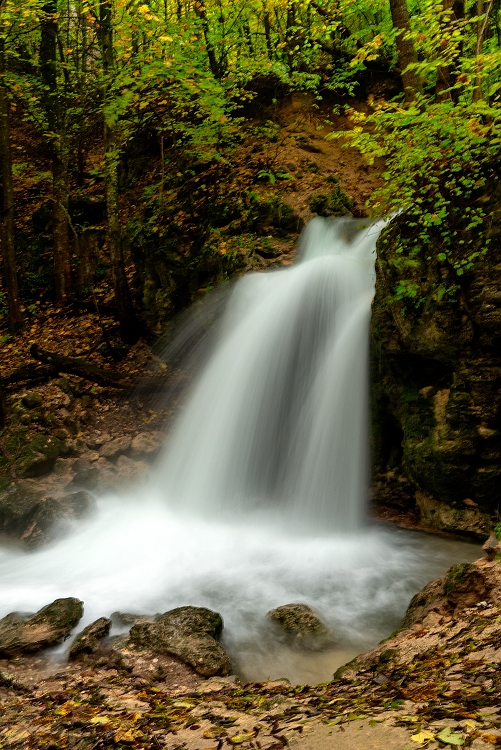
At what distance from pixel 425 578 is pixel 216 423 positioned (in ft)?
13.0

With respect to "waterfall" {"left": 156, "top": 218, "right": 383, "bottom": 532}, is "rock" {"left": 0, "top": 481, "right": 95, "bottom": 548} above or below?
below

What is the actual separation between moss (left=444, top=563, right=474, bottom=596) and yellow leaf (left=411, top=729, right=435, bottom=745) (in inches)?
85.3

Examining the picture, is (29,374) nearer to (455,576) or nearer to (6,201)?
(6,201)

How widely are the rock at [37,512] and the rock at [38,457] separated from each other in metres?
0.35

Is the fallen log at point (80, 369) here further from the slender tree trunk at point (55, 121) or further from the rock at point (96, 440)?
the slender tree trunk at point (55, 121)

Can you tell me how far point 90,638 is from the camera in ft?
13.6

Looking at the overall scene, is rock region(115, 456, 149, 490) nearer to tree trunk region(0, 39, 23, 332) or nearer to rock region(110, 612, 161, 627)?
rock region(110, 612, 161, 627)

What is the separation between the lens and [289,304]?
844cm

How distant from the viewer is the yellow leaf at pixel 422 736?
1.80 meters

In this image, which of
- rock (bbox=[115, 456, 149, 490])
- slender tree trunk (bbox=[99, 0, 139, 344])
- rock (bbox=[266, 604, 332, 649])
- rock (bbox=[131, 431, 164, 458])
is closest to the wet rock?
rock (bbox=[266, 604, 332, 649])

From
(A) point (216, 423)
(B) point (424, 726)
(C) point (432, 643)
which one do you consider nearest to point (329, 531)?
(A) point (216, 423)

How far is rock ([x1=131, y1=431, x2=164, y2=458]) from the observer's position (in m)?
8.40

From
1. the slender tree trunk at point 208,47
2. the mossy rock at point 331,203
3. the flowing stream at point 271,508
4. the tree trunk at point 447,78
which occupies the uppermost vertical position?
the slender tree trunk at point 208,47

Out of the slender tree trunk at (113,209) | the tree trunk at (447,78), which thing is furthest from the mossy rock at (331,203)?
the slender tree trunk at (113,209)
